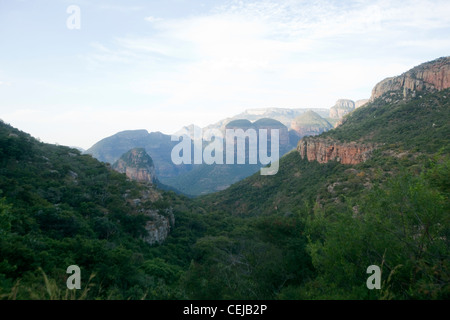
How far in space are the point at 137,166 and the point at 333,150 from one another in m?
85.0

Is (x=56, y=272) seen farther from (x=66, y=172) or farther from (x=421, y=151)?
(x=421, y=151)

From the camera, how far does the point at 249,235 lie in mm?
19031

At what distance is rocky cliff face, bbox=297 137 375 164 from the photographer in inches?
1513

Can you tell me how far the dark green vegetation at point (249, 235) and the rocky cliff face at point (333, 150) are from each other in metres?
1.60

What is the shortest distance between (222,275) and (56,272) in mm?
6869

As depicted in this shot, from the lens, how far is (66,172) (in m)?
31.3

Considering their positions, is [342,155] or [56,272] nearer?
[56,272]

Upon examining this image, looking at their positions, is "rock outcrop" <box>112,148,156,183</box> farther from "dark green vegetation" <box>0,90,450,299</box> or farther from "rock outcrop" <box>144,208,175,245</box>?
"rock outcrop" <box>144,208,175,245</box>

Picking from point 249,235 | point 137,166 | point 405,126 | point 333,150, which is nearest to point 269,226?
point 249,235

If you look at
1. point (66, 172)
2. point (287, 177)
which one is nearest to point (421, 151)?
point (287, 177)

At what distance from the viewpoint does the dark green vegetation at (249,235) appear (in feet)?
28.9

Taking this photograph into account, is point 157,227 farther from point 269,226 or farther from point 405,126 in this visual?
point 405,126

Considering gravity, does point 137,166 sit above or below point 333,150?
below
